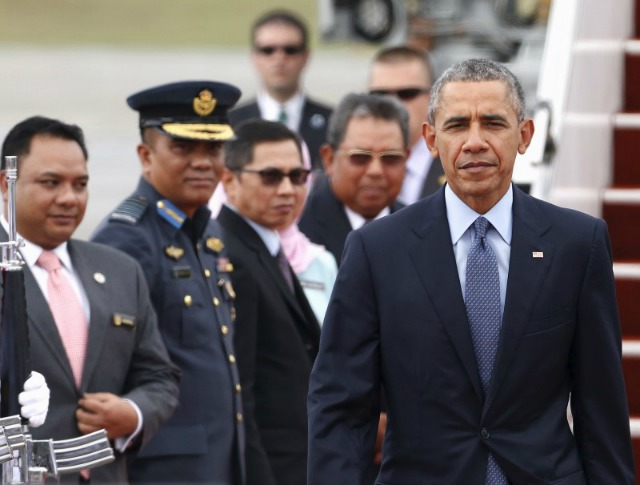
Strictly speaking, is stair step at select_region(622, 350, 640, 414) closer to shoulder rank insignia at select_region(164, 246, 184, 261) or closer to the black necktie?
the black necktie

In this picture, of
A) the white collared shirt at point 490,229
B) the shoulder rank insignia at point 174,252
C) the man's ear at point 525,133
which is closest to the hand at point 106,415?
the shoulder rank insignia at point 174,252

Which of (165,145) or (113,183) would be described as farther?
(113,183)

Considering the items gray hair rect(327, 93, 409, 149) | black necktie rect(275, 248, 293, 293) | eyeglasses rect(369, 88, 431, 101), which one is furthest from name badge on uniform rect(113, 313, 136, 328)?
eyeglasses rect(369, 88, 431, 101)

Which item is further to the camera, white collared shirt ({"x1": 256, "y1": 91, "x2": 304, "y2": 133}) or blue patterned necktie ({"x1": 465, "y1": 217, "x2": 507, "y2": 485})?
white collared shirt ({"x1": 256, "y1": 91, "x2": 304, "y2": 133})

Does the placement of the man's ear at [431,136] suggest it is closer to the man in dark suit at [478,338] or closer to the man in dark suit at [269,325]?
the man in dark suit at [478,338]

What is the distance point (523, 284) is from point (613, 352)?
25cm

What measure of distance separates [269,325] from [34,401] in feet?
5.26

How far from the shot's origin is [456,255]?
408 cm

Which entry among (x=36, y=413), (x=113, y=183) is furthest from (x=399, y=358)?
(x=113, y=183)

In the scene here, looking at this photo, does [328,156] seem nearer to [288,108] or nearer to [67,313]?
[67,313]

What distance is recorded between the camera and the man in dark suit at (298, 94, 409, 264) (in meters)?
6.71

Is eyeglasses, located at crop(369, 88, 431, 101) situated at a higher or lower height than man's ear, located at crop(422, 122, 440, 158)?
higher

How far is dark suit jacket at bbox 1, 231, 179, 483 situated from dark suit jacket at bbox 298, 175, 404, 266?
4.51ft

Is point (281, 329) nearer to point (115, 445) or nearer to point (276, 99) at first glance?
point (115, 445)
